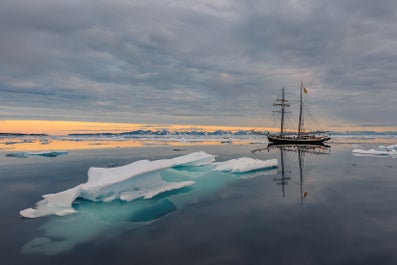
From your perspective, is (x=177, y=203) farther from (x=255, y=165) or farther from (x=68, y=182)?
(x=255, y=165)

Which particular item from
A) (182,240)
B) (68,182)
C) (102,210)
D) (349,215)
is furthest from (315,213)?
(68,182)

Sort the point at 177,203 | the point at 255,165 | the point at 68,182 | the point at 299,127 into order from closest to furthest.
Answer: the point at 177,203, the point at 68,182, the point at 255,165, the point at 299,127

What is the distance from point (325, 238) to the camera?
19.9 ft

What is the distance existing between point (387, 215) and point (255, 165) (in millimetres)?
8714

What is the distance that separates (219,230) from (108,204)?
13.4 feet

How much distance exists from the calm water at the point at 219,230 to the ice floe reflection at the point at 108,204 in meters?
0.05

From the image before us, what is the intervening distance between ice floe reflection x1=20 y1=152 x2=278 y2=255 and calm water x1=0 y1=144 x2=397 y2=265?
5 centimetres

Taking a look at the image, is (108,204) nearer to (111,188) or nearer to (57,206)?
(111,188)

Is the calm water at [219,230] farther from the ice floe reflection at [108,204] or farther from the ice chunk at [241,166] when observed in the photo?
the ice chunk at [241,166]

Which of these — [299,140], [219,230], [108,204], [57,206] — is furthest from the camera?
[299,140]

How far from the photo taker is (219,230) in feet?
21.7

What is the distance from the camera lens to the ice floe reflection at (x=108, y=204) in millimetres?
6254

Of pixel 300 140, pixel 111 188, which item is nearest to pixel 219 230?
pixel 111 188

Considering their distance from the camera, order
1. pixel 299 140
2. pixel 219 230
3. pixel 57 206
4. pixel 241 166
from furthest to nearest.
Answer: pixel 299 140 < pixel 241 166 < pixel 57 206 < pixel 219 230
